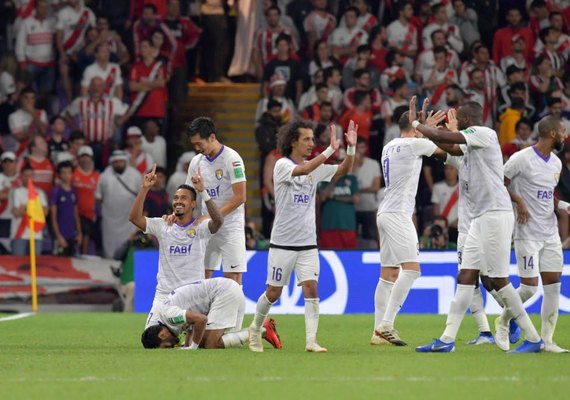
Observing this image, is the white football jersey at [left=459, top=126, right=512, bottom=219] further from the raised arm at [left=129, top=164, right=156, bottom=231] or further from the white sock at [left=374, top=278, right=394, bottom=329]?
the raised arm at [left=129, top=164, right=156, bottom=231]

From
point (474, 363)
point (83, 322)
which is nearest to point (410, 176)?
point (474, 363)

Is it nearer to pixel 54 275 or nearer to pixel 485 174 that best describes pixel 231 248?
pixel 485 174

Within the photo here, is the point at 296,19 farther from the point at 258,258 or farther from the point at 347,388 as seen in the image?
the point at 347,388

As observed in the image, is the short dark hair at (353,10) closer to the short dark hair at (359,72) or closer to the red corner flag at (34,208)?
the short dark hair at (359,72)

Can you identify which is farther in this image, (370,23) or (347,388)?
(370,23)

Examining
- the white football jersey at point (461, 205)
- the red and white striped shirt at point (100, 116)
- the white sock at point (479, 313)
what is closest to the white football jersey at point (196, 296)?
the white football jersey at point (461, 205)

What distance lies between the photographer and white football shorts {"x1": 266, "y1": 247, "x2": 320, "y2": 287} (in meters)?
13.5

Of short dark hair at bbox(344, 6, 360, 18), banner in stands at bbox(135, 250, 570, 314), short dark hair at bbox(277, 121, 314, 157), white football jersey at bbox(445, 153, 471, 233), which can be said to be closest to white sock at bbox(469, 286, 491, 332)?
white football jersey at bbox(445, 153, 471, 233)

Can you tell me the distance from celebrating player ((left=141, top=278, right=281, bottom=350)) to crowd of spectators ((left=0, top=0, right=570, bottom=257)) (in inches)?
314

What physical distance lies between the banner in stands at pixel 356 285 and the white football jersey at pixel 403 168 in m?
6.22

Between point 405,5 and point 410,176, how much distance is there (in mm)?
11337

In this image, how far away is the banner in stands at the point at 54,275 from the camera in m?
22.2

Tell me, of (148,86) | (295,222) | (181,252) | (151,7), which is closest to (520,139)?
(148,86)

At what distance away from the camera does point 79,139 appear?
77.2ft
